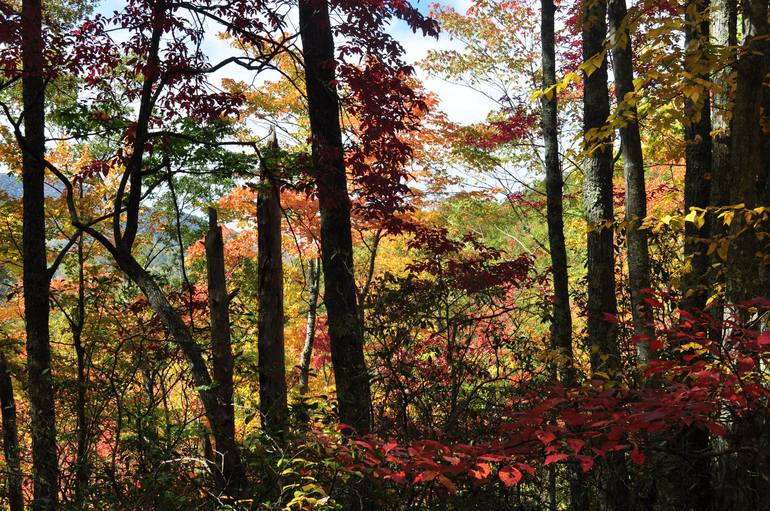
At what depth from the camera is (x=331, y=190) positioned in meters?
5.55

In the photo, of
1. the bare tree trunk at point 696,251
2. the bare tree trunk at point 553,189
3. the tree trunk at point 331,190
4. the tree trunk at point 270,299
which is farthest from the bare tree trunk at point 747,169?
the bare tree trunk at point 553,189

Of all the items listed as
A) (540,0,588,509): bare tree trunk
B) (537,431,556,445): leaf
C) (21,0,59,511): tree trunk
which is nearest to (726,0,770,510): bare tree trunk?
(537,431,556,445): leaf

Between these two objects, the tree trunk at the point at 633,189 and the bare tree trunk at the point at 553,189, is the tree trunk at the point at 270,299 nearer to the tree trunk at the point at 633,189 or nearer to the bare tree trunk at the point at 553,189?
the tree trunk at the point at 633,189

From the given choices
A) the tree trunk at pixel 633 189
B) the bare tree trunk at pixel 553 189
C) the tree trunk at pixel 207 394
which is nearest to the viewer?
the tree trunk at pixel 207 394

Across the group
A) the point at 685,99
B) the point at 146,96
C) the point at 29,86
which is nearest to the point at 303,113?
the point at 29,86

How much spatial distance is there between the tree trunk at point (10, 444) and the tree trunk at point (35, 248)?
0.26m

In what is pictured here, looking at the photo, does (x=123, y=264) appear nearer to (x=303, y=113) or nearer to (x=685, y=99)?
(x=685, y=99)

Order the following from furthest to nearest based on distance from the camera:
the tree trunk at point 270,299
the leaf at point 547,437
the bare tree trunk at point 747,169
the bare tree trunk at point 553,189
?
the bare tree trunk at point 553,189 < the tree trunk at point 270,299 < the bare tree trunk at point 747,169 < the leaf at point 547,437

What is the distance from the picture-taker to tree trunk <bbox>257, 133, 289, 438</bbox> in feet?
18.3

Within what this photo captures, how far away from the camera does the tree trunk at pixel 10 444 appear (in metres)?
5.59

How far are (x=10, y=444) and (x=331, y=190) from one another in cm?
489

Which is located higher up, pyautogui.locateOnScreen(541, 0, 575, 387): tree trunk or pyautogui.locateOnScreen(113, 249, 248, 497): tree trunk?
pyautogui.locateOnScreen(541, 0, 575, 387): tree trunk

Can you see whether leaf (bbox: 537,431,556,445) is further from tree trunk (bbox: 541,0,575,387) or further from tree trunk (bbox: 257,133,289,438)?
tree trunk (bbox: 541,0,575,387)

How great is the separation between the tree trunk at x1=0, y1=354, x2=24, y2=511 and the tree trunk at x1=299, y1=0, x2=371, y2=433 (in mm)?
2912
